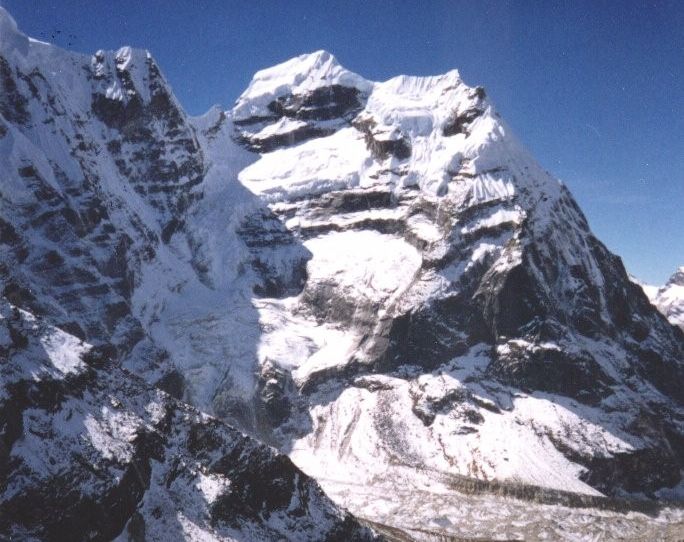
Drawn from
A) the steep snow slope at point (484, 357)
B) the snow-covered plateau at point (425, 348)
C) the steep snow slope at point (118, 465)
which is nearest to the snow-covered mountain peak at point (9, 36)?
the snow-covered plateau at point (425, 348)

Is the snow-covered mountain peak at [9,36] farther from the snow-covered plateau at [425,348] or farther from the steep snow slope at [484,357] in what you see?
the steep snow slope at [484,357]

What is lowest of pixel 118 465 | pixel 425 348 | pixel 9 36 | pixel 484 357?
pixel 118 465

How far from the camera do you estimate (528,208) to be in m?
184

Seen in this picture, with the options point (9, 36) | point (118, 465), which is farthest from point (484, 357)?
point (9, 36)

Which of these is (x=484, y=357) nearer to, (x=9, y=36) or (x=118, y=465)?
(x=118, y=465)

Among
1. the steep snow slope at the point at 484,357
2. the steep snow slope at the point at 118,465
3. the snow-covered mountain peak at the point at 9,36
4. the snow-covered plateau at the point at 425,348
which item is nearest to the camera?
the steep snow slope at the point at 118,465

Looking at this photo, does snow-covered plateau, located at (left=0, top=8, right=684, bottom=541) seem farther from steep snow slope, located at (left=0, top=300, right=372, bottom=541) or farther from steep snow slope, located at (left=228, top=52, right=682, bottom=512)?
steep snow slope, located at (left=0, top=300, right=372, bottom=541)

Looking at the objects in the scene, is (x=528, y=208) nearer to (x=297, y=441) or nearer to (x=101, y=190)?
(x=297, y=441)

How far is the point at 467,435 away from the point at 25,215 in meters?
111

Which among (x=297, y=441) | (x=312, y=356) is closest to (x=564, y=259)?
(x=312, y=356)


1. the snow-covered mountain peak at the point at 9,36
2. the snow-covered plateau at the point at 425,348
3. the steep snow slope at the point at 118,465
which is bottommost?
the steep snow slope at the point at 118,465

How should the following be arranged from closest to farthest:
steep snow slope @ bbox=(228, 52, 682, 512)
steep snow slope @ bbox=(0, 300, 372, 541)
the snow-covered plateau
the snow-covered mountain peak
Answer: steep snow slope @ bbox=(0, 300, 372, 541) → the snow-covered plateau → steep snow slope @ bbox=(228, 52, 682, 512) → the snow-covered mountain peak

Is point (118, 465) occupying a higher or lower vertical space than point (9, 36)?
lower

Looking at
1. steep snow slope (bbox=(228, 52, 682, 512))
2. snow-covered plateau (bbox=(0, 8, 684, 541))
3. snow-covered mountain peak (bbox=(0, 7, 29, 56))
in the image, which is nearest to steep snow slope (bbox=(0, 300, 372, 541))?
snow-covered plateau (bbox=(0, 8, 684, 541))
